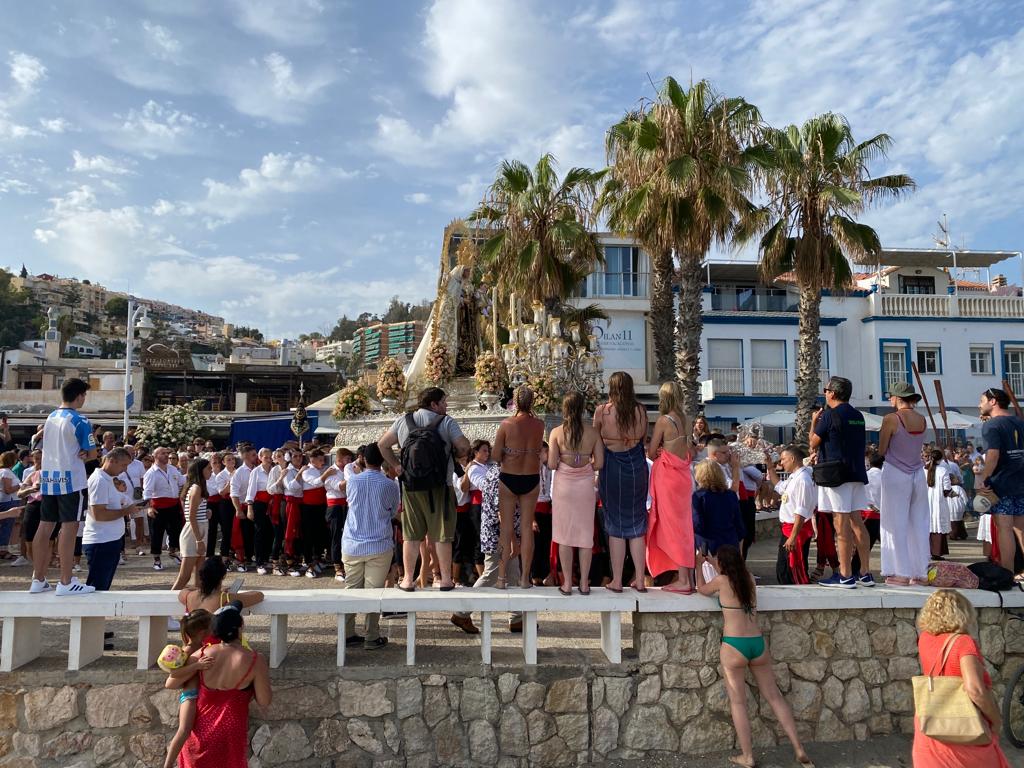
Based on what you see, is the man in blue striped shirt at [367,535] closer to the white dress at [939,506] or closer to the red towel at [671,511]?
the red towel at [671,511]

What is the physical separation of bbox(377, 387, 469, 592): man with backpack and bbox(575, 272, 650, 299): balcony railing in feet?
74.3

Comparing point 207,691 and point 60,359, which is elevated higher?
point 60,359

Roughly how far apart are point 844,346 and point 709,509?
25433mm

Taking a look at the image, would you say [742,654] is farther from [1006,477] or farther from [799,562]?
[1006,477]

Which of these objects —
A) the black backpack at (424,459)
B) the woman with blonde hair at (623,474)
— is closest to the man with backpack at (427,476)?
the black backpack at (424,459)

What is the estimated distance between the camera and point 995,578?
5.49 meters

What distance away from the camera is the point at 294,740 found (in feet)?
15.7

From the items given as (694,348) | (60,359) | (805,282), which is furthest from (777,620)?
(60,359)

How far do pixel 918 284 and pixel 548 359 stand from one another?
2386 cm

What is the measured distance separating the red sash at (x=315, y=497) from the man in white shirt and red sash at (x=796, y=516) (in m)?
5.61

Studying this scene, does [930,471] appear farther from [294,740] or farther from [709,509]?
[294,740]

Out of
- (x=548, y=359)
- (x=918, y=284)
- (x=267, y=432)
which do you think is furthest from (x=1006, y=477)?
(x=918, y=284)

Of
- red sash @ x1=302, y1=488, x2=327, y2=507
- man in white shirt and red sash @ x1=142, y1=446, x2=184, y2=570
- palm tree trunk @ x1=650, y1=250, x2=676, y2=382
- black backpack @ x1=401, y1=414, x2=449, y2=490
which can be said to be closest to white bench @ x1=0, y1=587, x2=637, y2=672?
black backpack @ x1=401, y1=414, x2=449, y2=490

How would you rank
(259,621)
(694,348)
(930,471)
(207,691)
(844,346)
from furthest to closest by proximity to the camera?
(844,346), (694,348), (930,471), (259,621), (207,691)
